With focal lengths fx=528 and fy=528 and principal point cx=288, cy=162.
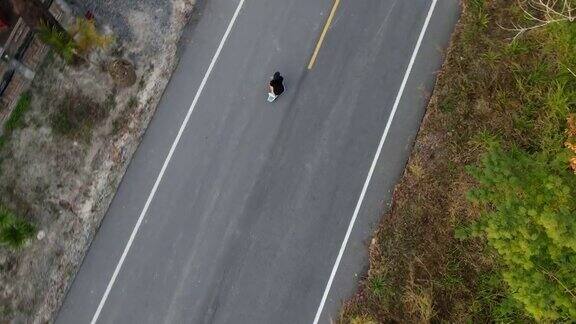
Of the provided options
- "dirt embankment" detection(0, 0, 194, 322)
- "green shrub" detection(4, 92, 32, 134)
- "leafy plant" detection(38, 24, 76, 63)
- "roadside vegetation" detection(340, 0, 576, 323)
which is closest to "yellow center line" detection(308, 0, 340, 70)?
"roadside vegetation" detection(340, 0, 576, 323)

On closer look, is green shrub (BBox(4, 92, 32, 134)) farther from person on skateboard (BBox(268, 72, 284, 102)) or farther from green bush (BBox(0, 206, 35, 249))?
person on skateboard (BBox(268, 72, 284, 102))

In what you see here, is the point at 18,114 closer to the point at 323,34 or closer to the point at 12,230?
the point at 12,230

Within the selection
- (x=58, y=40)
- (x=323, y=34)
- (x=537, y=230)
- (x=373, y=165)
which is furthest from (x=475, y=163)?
(x=58, y=40)

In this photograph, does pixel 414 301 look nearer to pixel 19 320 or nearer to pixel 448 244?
pixel 448 244

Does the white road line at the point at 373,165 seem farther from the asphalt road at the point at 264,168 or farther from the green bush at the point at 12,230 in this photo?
the green bush at the point at 12,230

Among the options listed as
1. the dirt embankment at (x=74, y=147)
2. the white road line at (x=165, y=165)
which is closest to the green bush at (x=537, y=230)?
the white road line at (x=165, y=165)

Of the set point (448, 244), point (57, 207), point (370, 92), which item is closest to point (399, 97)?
point (370, 92)

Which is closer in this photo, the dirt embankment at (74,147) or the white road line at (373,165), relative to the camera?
the white road line at (373,165)
